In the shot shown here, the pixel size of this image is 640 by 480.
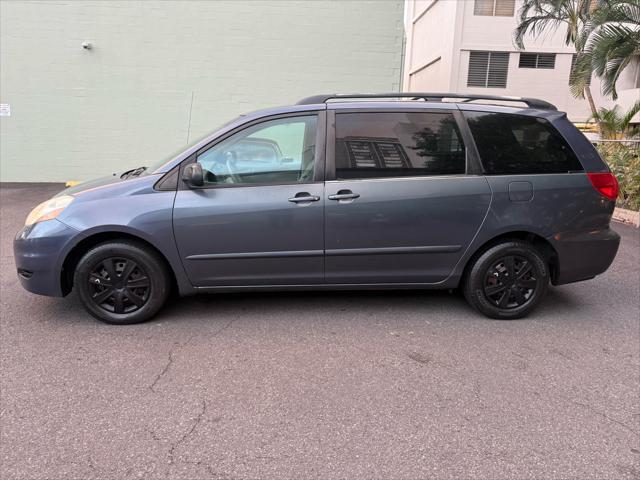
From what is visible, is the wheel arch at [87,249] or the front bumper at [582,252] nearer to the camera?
the wheel arch at [87,249]

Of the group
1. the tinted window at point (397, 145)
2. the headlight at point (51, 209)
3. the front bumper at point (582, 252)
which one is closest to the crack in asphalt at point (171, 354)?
the headlight at point (51, 209)

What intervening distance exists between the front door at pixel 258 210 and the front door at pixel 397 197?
15 cm

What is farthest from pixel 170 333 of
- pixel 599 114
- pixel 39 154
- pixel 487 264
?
pixel 599 114

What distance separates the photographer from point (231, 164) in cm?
401

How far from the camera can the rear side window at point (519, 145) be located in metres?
4.12

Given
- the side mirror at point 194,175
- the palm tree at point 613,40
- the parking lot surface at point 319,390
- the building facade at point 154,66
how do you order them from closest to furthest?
the parking lot surface at point 319,390 < the side mirror at point 194,175 < the palm tree at point 613,40 < the building facade at point 154,66

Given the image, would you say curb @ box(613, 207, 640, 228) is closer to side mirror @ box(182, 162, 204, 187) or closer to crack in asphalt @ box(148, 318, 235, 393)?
crack in asphalt @ box(148, 318, 235, 393)

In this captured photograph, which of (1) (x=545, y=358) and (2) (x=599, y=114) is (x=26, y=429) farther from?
(2) (x=599, y=114)

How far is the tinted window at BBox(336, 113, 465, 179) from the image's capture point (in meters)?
4.03

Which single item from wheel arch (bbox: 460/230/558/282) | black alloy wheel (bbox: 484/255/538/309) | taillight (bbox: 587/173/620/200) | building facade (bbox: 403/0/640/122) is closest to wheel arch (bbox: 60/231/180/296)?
wheel arch (bbox: 460/230/558/282)

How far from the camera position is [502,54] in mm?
22219

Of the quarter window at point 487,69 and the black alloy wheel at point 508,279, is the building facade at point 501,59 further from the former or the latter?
the black alloy wheel at point 508,279

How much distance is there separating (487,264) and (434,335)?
781 millimetres

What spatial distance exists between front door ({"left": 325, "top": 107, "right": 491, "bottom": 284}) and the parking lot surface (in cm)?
52
